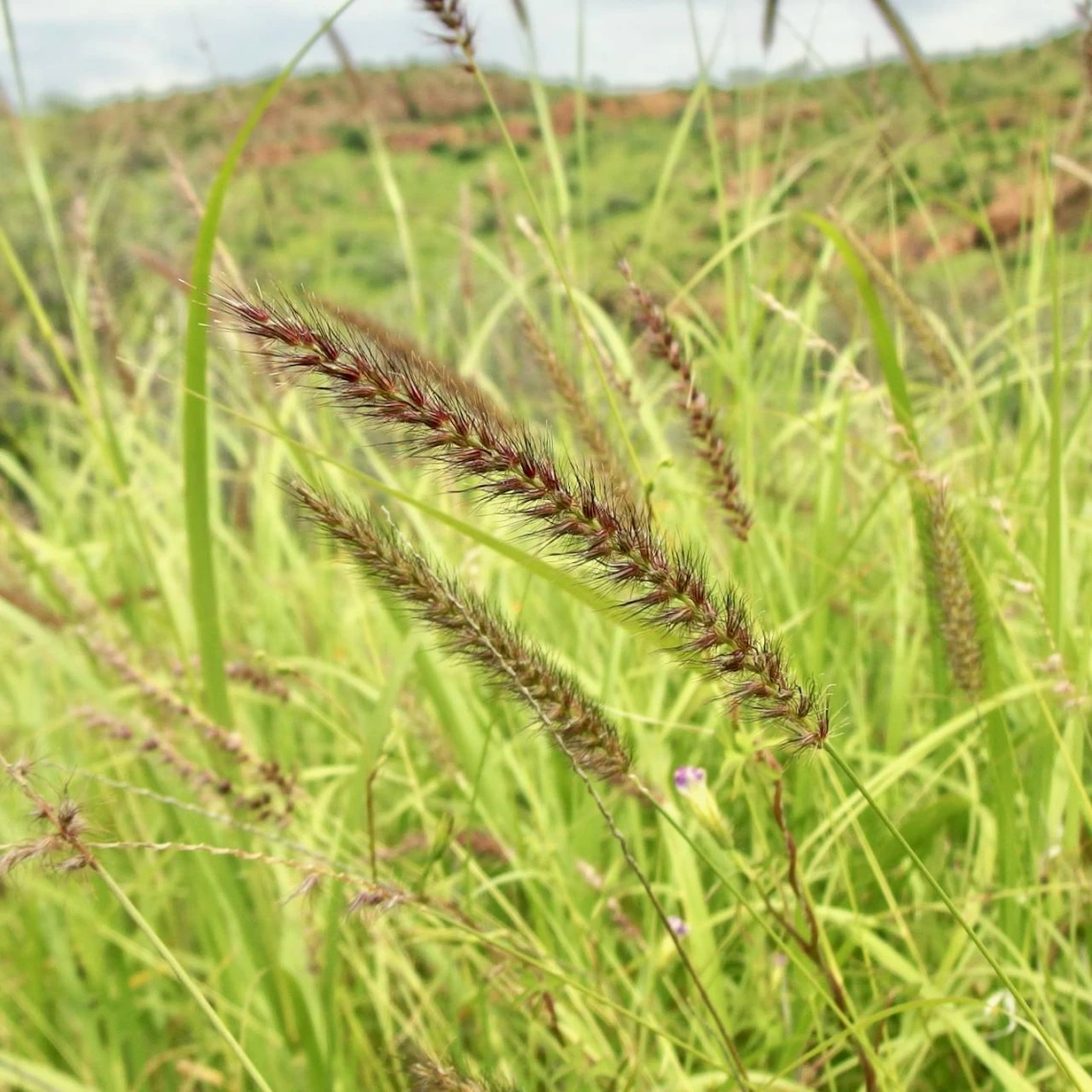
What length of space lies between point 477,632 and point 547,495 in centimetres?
21

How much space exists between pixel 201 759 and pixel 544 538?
160 centimetres

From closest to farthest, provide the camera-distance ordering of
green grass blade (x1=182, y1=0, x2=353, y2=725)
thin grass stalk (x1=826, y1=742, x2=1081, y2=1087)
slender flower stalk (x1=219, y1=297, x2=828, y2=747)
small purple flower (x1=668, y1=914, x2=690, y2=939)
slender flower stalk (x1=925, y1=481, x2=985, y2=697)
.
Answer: slender flower stalk (x1=219, y1=297, x2=828, y2=747) < thin grass stalk (x1=826, y1=742, x2=1081, y2=1087) < green grass blade (x1=182, y1=0, x2=353, y2=725) < slender flower stalk (x1=925, y1=481, x2=985, y2=697) < small purple flower (x1=668, y1=914, x2=690, y2=939)

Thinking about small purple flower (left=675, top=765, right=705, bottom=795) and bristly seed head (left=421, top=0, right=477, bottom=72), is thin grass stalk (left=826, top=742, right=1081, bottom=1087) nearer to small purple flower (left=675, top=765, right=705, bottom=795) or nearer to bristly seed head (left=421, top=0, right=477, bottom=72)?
small purple flower (left=675, top=765, right=705, bottom=795)

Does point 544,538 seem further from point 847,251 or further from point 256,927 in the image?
point 256,927

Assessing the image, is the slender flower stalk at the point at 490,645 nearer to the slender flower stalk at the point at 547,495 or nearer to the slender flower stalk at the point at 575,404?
the slender flower stalk at the point at 547,495

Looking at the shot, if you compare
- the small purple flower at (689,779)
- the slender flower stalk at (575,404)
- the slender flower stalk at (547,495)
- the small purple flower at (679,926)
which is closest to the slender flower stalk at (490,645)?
the slender flower stalk at (547,495)

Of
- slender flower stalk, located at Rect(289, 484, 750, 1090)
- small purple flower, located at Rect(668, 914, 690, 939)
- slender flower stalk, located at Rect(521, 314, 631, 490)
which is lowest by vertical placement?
small purple flower, located at Rect(668, 914, 690, 939)

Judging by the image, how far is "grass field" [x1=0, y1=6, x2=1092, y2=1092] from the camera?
73cm

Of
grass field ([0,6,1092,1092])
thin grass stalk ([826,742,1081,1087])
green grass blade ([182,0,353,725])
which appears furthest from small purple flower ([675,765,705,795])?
green grass blade ([182,0,353,725])

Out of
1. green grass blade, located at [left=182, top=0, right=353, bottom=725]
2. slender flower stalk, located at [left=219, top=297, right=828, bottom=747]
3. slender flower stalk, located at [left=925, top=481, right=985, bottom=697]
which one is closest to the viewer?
slender flower stalk, located at [left=219, top=297, right=828, bottom=747]

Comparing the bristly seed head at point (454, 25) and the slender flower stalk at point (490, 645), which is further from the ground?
the bristly seed head at point (454, 25)

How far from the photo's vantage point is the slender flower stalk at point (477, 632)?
0.71 metres

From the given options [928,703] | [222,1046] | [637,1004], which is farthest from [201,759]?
[928,703]

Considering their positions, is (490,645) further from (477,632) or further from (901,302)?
(901,302)
